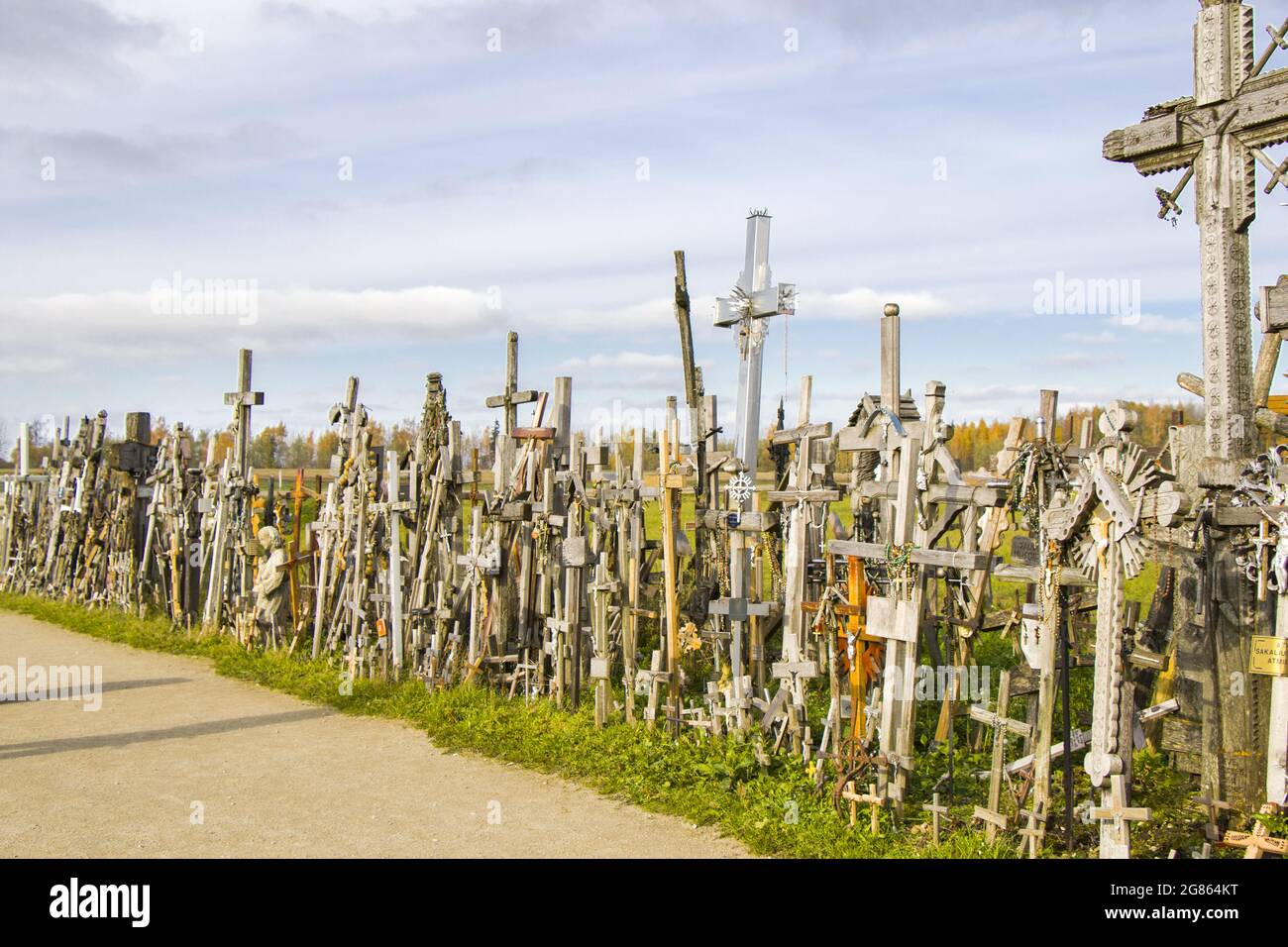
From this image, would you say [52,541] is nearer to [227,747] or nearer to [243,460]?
[243,460]

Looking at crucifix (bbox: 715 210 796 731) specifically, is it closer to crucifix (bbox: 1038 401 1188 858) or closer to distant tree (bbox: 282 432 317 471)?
crucifix (bbox: 1038 401 1188 858)

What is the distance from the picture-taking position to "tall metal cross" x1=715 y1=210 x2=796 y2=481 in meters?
10.1

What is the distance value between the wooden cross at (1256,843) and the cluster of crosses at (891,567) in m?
0.03

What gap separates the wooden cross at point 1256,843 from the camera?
638 centimetres

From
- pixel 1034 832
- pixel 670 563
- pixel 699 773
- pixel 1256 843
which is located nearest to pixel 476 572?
pixel 670 563

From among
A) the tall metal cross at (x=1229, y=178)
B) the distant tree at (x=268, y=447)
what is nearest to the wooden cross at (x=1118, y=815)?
the tall metal cross at (x=1229, y=178)

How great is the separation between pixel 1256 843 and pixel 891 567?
106 inches

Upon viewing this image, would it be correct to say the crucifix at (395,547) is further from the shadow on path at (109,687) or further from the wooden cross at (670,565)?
the wooden cross at (670,565)

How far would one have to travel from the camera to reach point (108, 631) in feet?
54.3

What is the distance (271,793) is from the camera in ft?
28.3

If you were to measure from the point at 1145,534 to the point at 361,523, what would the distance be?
939 centimetres
